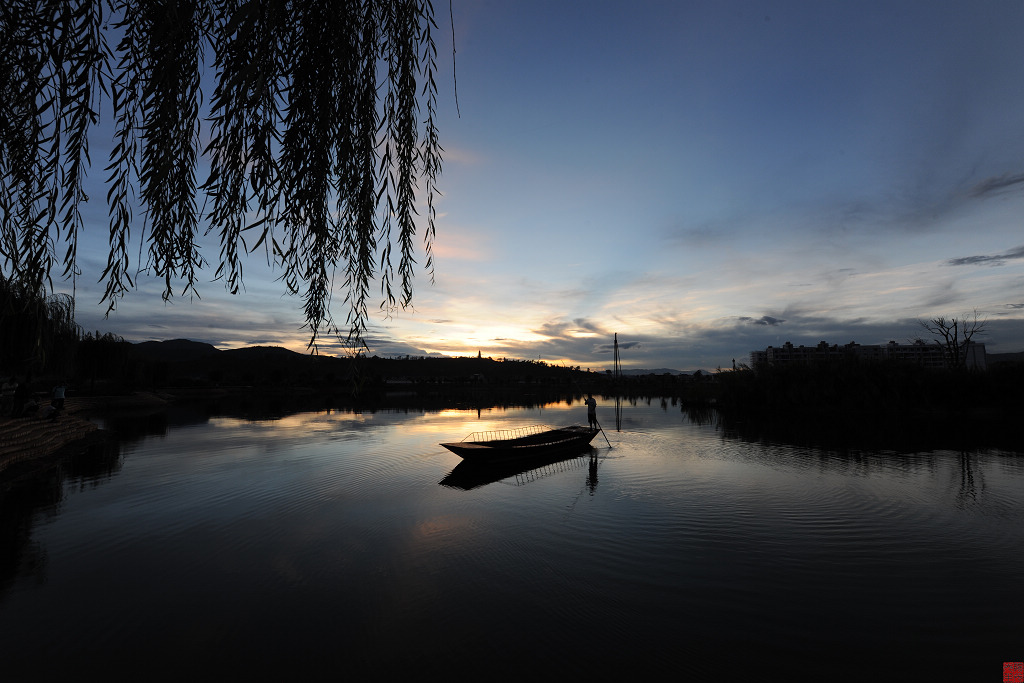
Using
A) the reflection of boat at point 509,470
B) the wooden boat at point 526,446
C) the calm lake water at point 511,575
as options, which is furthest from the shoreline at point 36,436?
the wooden boat at point 526,446

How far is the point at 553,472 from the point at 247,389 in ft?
279

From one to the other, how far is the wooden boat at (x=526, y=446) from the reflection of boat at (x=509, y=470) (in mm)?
268

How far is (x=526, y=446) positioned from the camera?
20.2 m

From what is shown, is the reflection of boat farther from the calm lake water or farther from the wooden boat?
the calm lake water

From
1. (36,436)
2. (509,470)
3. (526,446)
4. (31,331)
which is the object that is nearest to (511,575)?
(509,470)

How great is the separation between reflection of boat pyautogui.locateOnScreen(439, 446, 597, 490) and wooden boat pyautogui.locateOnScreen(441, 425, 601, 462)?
268mm

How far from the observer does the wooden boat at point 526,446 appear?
18.7 m

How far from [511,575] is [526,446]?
11.2 m

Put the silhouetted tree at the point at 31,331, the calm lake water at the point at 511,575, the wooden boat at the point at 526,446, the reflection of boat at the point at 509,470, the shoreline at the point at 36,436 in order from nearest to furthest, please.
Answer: the silhouetted tree at the point at 31,331 < the calm lake water at the point at 511,575 < the shoreline at the point at 36,436 < the reflection of boat at the point at 509,470 < the wooden boat at the point at 526,446

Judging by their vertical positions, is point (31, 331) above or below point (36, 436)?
above

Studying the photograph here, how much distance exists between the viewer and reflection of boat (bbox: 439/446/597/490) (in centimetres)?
1747

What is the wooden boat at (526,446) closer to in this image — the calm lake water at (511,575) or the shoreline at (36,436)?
the calm lake water at (511,575)

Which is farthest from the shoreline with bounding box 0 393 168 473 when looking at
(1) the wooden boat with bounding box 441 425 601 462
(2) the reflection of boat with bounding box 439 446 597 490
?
(1) the wooden boat with bounding box 441 425 601 462

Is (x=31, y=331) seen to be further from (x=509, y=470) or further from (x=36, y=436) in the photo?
(x=509, y=470)
